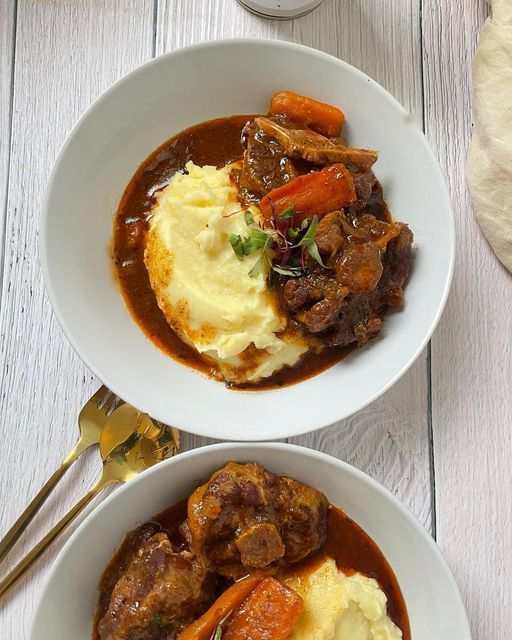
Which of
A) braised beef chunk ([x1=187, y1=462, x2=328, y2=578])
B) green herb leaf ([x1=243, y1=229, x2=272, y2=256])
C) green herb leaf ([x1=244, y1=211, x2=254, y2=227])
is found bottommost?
braised beef chunk ([x1=187, y1=462, x2=328, y2=578])

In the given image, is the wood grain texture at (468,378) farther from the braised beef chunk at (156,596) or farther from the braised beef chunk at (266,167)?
the braised beef chunk at (156,596)

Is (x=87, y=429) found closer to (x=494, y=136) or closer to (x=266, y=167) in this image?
(x=266, y=167)

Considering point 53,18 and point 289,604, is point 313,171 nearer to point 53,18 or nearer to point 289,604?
point 53,18

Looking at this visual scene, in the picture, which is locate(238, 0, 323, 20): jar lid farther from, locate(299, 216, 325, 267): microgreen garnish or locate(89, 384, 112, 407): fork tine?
locate(89, 384, 112, 407): fork tine

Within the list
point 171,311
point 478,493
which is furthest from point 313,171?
point 478,493

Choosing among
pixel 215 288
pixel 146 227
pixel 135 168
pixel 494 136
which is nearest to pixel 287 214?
pixel 215 288

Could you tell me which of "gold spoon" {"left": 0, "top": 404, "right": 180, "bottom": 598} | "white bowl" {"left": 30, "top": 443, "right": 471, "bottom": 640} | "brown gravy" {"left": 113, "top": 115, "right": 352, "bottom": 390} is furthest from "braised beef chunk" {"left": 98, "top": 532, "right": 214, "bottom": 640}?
"brown gravy" {"left": 113, "top": 115, "right": 352, "bottom": 390}
